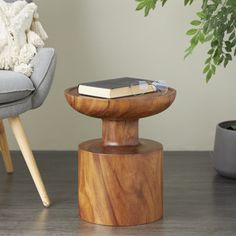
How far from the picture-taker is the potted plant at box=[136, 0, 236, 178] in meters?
2.25

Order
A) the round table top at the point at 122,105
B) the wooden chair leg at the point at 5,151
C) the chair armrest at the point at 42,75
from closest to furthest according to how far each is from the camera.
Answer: the round table top at the point at 122,105, the chair armrest at the point at 42,75, the wooden chair leg at the point at 5,151

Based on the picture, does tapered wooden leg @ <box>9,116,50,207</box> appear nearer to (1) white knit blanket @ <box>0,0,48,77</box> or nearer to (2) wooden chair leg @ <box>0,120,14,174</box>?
(1) white knit blanket @ <box>0,0,48,77</box>

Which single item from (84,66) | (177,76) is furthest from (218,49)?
(84,66)

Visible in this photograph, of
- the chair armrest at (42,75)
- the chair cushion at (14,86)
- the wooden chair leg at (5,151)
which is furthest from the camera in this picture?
the wooden chair leg at (5,151)

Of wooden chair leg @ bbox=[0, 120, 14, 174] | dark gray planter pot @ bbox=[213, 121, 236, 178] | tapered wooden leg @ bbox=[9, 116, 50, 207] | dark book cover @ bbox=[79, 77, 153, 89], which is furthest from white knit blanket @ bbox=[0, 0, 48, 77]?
dark gray planter pot @ bbox=[213, 121, 236, 178]

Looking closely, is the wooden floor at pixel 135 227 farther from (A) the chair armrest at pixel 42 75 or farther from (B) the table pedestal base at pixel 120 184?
(A) the chair armrest at pixel 42 75

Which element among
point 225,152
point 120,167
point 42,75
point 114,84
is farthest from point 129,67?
point 120,167

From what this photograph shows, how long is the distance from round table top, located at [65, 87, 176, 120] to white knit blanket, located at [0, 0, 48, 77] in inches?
12.3

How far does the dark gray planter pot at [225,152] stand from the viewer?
97.3 inches

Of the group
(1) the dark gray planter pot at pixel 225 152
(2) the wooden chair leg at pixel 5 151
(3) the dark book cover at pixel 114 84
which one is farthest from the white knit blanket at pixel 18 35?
(1) the dark gray planter pot at pixel 225 152

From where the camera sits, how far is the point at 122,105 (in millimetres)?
1897

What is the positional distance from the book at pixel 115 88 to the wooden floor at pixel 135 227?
0.42 m

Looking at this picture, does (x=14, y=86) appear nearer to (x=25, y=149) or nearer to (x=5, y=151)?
(x=25, y=149)

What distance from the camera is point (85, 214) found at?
6.69 feet
